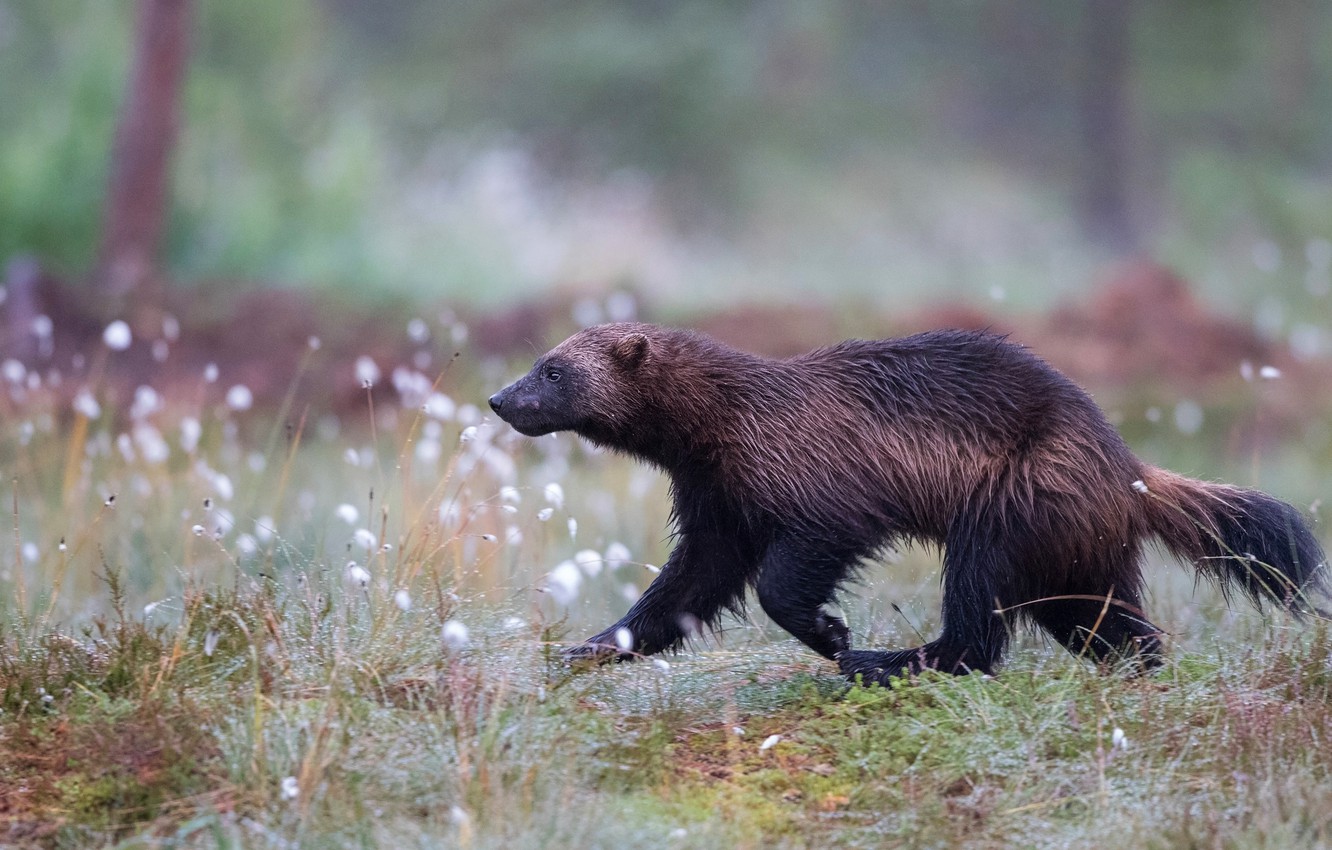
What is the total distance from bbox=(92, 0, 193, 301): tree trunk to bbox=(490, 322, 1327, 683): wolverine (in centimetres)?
881

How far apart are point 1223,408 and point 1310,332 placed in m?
2.55

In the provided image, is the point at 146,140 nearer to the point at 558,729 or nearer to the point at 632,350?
the point at 632,350

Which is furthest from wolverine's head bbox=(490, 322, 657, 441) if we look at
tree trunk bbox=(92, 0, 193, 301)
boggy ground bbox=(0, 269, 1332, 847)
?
tree trunk bbox=(92, 0, 193, 301)

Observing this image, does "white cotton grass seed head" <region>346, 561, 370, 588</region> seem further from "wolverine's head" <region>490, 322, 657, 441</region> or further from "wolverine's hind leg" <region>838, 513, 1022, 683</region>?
"wolverine's hind leg" <region>838, 513, 1022, 683</region>

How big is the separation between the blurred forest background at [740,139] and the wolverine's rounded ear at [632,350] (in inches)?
371

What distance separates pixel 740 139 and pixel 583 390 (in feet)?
71.7

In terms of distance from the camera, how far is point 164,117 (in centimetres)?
1267

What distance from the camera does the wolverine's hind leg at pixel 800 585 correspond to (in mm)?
4523

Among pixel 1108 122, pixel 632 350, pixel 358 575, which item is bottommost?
pixel 358 575

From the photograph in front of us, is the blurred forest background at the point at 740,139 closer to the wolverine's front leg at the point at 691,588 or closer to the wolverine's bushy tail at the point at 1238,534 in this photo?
the wolverine's front leg at the point at 691,588

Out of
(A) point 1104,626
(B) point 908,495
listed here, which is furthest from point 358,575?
(A) point 1104,626

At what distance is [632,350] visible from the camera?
4.99 metres

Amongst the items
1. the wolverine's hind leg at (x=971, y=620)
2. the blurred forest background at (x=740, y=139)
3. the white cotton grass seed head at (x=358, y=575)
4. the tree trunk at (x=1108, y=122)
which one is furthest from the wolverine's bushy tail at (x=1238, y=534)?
the tree trunk at (x=1108, y=122)

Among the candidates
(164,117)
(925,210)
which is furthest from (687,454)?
(925,210)
